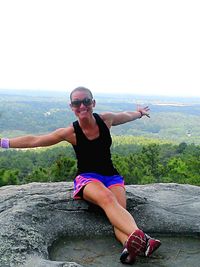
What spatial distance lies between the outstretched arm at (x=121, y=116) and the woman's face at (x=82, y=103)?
47 centimetres

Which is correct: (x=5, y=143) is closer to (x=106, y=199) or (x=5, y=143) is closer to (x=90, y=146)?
(x=90, y=146)

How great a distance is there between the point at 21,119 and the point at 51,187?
327 ft

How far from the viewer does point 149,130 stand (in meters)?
109

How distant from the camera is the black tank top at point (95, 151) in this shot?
5.41 m

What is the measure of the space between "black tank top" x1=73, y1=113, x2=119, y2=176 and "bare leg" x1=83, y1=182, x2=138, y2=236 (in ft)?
1.04

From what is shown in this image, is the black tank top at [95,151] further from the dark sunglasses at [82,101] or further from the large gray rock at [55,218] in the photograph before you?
the large gray rock at [55,218]

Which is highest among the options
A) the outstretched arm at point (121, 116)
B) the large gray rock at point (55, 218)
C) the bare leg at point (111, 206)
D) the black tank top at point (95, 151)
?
the outstretched arm at point (121, 116)

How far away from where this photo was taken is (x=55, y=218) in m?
5.39

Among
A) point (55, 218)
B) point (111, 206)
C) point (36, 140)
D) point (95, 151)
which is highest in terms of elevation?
point (36, 140)

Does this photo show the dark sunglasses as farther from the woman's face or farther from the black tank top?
the black tank top

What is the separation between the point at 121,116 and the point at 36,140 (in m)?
1.28

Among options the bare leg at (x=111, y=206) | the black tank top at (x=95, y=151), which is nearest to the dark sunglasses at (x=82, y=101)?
the black tank top at (x=95, y=151)

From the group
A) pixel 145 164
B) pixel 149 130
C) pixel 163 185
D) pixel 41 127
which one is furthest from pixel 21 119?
pixel 163 185

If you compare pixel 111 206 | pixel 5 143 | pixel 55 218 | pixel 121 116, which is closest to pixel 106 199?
pixel 111 206
